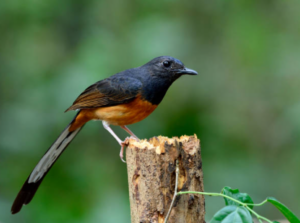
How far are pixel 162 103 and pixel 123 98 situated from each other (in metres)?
1.66

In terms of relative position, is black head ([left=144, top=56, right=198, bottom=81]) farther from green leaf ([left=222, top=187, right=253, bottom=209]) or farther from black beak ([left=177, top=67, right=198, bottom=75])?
green leaf ([left=222, top=187, right=253, bottom=209])

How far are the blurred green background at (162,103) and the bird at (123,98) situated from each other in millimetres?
684

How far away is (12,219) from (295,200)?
454 centimetres

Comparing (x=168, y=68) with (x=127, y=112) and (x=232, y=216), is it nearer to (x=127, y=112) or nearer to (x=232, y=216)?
(x=127, y=112)

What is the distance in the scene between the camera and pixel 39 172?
459cm

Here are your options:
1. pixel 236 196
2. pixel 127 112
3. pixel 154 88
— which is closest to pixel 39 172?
pixel 127 112

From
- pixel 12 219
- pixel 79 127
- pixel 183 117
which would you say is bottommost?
pixel 12 219

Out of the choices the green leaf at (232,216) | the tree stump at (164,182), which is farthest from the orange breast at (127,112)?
the green leaf at (232,216)

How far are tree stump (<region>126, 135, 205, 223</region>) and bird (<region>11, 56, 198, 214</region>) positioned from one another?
162 cm

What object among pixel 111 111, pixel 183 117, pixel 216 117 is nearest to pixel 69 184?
pixel 111 111

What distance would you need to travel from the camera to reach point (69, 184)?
5422 millimetres

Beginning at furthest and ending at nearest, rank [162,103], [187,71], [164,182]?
1. [162,103]
2. [187,71]
3. [164,182]

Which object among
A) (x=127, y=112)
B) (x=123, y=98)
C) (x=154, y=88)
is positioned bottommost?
(x=127, y=112)

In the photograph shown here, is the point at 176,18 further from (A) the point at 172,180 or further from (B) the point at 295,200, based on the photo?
(A) the point at 172,180
